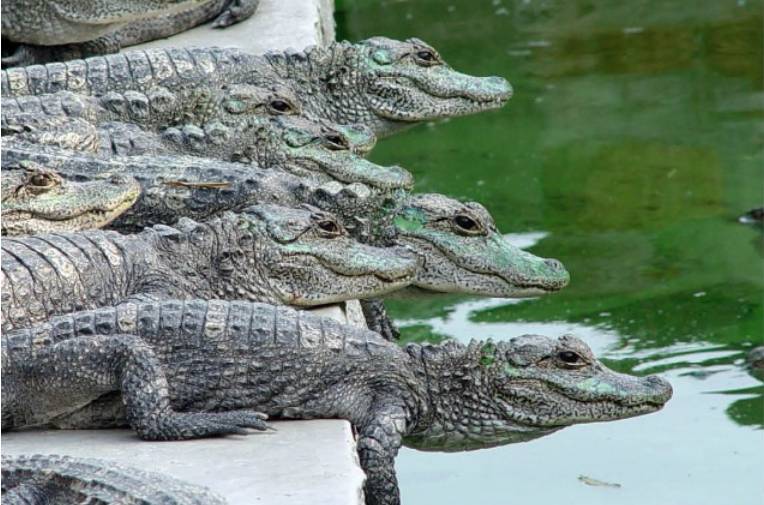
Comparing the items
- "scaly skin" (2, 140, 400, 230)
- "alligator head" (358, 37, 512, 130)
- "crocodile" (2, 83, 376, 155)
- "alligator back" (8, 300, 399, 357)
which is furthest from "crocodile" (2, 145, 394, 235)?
"alligator head" (358, 37, 512, 130)

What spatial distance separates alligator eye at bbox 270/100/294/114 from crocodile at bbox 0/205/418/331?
54.7 inches

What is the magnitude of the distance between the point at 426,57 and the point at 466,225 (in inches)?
80.1

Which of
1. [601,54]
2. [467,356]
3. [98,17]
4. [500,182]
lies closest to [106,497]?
[467,356]

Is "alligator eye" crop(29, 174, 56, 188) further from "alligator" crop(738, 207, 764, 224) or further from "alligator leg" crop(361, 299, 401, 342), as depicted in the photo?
"alligator" crop(738, 207, 764, 224)

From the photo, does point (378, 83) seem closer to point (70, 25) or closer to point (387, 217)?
point (70, 25)

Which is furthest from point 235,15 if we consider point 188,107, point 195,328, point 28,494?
point 28,494

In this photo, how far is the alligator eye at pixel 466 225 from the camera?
6.12 m

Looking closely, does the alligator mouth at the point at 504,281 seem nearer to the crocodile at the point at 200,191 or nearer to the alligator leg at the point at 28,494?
the crocodile at the point at 200,191

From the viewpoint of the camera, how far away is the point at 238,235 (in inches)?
220

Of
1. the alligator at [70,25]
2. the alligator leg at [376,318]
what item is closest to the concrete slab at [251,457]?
the alligator leg at [376,318]

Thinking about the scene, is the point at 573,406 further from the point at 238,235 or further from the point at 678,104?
the point at 678,104

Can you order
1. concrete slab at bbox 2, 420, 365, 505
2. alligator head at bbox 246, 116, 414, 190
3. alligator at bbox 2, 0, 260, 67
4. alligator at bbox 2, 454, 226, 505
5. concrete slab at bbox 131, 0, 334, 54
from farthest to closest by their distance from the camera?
1. concrete slab at bbox 131, 0, 334, 54
2. alligator at bbox 2, 0, 260, 67
3. alligator head at bbox 246, 116, 414, 190
4. concrete slab at bbox 2, 420, 365, 505
5. alligator at bbox 2, 454, 226, 505

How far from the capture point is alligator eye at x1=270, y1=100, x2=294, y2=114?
7.11 m

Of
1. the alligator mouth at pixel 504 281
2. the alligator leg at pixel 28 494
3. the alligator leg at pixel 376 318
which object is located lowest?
the alligator leg at pixel 376 318
